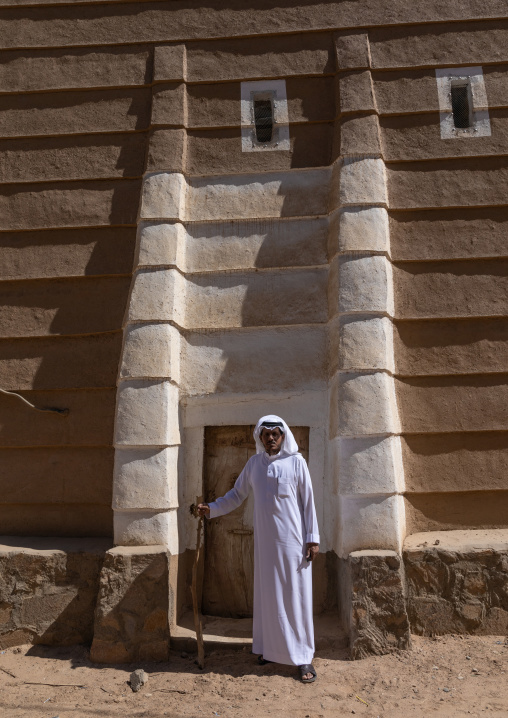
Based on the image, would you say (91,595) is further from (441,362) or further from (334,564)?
(441,362)

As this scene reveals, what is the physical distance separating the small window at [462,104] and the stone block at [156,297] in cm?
313

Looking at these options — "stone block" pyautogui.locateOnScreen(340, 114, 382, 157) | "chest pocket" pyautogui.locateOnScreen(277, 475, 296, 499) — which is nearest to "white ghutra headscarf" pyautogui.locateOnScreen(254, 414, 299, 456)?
"chest pocket" pyautogui.locateOnScreen(277, 475, 296, 499)

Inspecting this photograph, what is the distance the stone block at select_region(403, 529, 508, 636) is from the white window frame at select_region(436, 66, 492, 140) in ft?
12.4

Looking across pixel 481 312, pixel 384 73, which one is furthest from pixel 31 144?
pixel 481 312

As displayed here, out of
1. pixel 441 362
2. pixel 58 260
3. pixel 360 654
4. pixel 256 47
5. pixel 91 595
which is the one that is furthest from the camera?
pixel 256 47

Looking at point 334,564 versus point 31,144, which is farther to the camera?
point 31,144

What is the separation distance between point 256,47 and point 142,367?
3.50m

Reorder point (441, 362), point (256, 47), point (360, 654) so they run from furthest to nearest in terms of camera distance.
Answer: point (256, 47) < point (441, 362) < point (360, 654)

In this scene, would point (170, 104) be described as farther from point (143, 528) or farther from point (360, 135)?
point (143, 528)

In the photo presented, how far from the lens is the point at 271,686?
171 inches

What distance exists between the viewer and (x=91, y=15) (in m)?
6.48

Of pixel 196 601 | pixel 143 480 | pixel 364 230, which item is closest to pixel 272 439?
pixel 143 480

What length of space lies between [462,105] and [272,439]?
388 cm

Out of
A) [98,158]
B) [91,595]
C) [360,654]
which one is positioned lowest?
[360,654]
